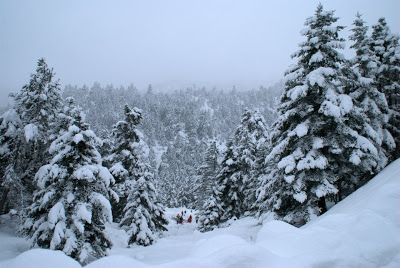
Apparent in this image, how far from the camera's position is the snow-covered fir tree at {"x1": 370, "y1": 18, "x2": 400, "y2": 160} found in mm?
15750

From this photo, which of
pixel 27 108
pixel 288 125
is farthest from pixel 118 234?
pixel 288 125

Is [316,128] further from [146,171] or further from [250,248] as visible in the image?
[146,171]

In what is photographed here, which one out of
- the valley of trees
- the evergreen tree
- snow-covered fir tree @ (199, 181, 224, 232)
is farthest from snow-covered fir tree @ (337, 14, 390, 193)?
snow-covered fir tree @ (199, 181, 224, 232)

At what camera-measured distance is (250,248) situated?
363cm

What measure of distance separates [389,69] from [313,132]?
1000cm

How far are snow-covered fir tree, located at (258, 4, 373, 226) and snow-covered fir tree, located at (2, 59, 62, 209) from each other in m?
16.0

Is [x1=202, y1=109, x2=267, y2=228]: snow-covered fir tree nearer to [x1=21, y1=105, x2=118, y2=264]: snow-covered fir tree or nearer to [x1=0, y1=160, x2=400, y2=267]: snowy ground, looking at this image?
[x1=21, y1=105, x2=118, y2=264]: snow-covered fir tree

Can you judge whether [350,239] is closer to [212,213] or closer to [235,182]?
[235,182]

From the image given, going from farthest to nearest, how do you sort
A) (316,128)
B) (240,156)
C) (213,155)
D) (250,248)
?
(213,155) < (240,156) < (316,128) < (250,248)

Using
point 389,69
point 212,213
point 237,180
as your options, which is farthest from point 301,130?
point 212,213

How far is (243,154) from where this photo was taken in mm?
22828

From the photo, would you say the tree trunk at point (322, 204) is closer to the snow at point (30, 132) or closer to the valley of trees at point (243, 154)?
the valley of trees at point (243, 154)

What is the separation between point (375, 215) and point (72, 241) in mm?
11236

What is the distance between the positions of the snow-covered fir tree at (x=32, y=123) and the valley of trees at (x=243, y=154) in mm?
75
